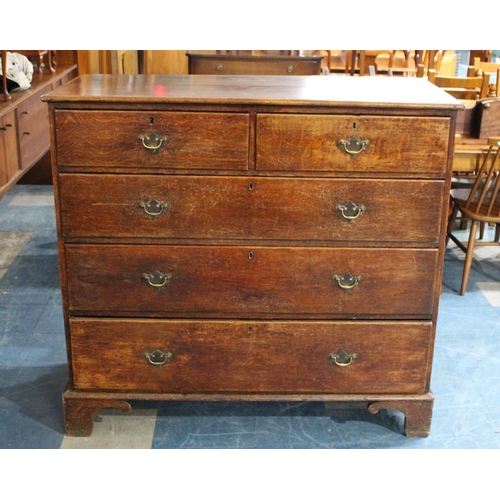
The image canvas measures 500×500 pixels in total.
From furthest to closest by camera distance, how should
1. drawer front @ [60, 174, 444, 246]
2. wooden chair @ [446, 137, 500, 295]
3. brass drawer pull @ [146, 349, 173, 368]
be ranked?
1. wooden chair @ [446, 137, 500, 295]
2. brass drawer pull @ [146, 349, 173, 368]
3. drawer front @ [60, 174, 444, 246]

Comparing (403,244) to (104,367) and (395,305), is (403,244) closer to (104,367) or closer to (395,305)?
(395,305)

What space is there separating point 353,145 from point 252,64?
181 centimetres

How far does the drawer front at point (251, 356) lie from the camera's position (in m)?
2.76

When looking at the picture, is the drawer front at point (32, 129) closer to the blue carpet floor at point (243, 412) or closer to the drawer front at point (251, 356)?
the blue carpet floor at point (243, 412)

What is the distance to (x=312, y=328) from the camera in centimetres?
276

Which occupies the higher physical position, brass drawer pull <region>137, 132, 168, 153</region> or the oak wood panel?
brass drawer pull <region>137, 132, 168, 153</region>

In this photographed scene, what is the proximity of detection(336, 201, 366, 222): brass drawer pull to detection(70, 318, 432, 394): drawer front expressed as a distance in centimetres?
42

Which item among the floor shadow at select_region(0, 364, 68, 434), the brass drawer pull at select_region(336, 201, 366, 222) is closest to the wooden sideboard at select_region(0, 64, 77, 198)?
the floor shadow at select_region(0, 364, 68, 434)

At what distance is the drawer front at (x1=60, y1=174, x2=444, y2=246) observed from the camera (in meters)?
2.57

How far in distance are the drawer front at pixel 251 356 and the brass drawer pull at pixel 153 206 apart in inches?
16.9

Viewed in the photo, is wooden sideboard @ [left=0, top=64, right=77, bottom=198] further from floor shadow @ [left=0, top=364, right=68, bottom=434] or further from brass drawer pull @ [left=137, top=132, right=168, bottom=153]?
brass drawer pull @ [left=137, top=132, right=168, bottom=153]

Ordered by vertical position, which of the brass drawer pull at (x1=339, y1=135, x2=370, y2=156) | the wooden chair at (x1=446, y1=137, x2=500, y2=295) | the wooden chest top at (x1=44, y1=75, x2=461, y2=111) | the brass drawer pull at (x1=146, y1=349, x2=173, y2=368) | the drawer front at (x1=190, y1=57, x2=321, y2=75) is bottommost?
the brass drawer pull at (x1=146, y1=349, x2=173, y2=368)

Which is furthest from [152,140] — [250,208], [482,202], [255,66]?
[482,202]

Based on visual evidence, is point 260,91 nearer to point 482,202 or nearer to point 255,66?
point 255,66
